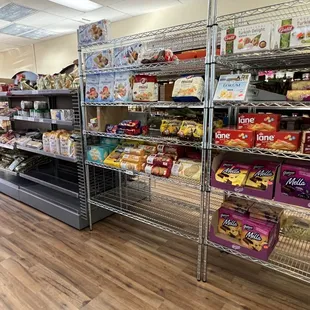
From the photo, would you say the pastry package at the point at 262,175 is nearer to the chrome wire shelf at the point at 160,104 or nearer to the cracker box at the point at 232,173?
the cracker box at the point at 232,173

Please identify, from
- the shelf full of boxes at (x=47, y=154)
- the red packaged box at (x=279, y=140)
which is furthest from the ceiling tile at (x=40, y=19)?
the red packaged box at (x=279, y=140)

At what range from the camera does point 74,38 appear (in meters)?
6.04

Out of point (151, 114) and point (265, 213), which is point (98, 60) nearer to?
point (151, 114)

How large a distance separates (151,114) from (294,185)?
1436 millimetres

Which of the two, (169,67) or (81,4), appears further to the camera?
(81,4)

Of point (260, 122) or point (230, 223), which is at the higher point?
point (260, 122)

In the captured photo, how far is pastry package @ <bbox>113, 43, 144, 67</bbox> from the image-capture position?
1.85m

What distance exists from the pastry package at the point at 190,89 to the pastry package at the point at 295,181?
0.64 metres

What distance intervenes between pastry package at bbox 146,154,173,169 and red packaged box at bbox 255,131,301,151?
24.9 inches

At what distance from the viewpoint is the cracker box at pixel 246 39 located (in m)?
1.31

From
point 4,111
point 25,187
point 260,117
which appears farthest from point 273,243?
point 4,111

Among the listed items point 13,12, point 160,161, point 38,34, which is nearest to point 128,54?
point 160,161

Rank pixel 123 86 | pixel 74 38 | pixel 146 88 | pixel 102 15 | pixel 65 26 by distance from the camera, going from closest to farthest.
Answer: pixel 146 88 < pixel 123 86 < pixel 102 15 < pixel 65 26 < pixel 74 38

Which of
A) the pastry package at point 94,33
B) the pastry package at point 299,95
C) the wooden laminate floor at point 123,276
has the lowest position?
the wooden laminate floor at point 123,276
